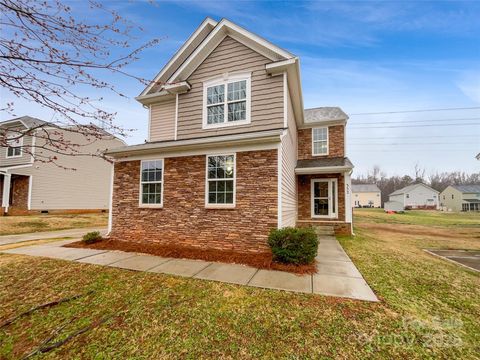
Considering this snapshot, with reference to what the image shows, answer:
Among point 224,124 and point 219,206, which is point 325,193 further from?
point 219,206

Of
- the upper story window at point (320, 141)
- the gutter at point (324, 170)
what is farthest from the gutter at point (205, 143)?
the upper story window at point (320, 141)

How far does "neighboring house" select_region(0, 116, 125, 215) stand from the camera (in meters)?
17.5

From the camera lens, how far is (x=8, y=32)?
268cm

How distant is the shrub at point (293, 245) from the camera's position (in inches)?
229

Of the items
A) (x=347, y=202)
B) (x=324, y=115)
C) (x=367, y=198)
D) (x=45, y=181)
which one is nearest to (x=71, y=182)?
(x=45, y=181)

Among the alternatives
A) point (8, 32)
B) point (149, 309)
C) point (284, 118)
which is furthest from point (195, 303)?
point (284, 118)

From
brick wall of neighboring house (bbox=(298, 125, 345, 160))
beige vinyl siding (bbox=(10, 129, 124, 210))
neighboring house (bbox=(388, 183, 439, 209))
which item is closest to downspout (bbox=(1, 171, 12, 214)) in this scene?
beige vinyl siding (bbox=(10, 129, 124, 210))

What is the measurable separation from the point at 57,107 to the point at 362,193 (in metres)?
66.0

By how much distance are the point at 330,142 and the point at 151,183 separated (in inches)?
409

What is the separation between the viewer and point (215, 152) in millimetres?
7523

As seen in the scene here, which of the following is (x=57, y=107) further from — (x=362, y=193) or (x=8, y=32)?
(x=362, y=193)

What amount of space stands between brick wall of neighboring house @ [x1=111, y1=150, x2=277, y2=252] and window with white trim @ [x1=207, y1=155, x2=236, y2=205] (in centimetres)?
21

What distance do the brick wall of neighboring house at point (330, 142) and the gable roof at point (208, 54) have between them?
3158 mm

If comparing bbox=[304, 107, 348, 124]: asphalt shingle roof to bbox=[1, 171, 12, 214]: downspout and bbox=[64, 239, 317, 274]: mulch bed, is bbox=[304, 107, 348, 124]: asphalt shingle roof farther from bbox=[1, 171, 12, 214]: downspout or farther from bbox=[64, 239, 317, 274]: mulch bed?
bbox=[1, 171, 12, 214]: downspout
